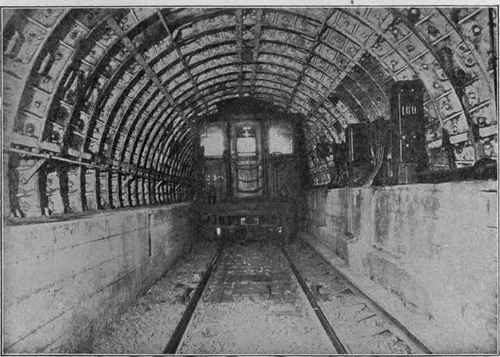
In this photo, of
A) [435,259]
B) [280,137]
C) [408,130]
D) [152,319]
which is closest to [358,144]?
[408,130]

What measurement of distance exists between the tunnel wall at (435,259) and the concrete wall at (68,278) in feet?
12.5

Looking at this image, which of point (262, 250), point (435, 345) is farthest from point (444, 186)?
point (262, 250)

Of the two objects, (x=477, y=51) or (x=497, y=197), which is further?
(x=477, y=51)

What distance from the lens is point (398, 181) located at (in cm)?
676

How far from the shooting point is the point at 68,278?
15.5 feet

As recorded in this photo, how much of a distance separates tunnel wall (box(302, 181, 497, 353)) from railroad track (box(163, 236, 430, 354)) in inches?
9.1

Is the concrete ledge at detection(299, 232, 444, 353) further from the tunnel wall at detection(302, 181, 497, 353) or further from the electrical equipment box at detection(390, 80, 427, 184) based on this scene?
the electrical equipment box at detection(390, 80, 427, 184)

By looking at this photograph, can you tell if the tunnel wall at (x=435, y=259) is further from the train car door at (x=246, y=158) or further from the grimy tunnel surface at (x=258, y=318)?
the train car door at (x=246, y=158)

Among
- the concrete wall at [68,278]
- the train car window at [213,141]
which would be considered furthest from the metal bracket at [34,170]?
the train car window at [213,141]

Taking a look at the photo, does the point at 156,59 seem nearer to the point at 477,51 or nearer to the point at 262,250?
the point at 477,51

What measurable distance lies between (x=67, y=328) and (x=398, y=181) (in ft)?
16.3

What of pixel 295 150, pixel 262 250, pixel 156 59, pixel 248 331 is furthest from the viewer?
pixel 295 150

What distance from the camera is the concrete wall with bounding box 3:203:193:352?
154 inches

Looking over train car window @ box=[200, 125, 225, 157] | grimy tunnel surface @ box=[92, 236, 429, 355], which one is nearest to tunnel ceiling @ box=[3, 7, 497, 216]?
grimy tunnel surface @ box=[92, 236, 429, 355]
